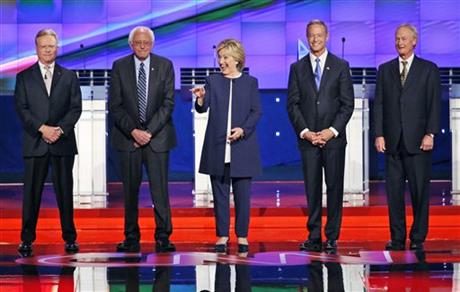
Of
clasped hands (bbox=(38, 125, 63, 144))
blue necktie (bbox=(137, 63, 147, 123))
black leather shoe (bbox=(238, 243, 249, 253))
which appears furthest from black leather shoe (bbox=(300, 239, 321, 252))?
clasped hands (bbox=(38, 125, 63, 144))

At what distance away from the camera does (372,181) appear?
12031 mm

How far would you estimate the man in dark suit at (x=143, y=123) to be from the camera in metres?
7.60

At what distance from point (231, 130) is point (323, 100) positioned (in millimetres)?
698

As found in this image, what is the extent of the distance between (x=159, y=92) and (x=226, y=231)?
1.06 m

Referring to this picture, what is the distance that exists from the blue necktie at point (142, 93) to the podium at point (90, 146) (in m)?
1.36

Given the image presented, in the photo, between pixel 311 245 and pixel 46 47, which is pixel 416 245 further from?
pixel 46 47

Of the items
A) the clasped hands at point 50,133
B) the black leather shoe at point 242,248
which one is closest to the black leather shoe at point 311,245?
the black leather shoe at point 242,248

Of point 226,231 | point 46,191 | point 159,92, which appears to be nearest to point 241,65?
point 159,92

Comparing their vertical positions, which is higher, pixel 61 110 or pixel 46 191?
pixel 61 110

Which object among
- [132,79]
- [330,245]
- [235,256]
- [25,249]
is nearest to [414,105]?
[330,245]

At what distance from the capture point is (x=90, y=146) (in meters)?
8.97

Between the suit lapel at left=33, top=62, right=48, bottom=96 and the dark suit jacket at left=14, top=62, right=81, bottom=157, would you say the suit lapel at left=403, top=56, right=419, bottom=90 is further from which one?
the suit lapel at left=33, top=62, right=48, bottom=96

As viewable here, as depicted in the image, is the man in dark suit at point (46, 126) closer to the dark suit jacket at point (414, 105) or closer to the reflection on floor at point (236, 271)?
the reflection on floor at point (236, 271)

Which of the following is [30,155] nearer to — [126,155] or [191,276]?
[126,155]
